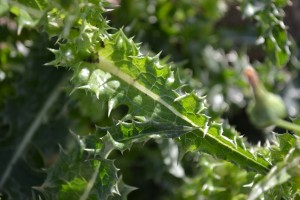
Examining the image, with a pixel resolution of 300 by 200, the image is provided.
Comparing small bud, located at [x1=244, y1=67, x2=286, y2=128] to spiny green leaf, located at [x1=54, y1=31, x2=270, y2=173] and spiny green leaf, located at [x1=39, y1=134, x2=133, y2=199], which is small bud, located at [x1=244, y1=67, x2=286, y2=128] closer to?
spiny green leaf, located at [x1=54, y1=31, x2=270, y2=173]

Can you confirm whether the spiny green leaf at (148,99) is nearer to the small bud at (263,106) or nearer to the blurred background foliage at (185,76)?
the blurred background foliage at (185,76)

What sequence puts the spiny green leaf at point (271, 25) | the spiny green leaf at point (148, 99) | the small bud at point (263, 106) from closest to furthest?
1. the small bud at point (263, 106)
2. the spiny green leaf at point (148, 99)
3. the spiny green leaf at point (271, 25)

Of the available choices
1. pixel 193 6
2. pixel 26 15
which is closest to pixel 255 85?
pixel 26 15

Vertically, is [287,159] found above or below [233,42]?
above

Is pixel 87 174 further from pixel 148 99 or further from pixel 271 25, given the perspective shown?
pixel 271 25

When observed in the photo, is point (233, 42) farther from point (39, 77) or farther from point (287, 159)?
point (287, 159)

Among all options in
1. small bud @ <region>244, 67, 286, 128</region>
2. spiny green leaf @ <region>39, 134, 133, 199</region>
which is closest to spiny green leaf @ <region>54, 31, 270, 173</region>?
spiny green leaf @ <region>39, 134, 133, 199</region>

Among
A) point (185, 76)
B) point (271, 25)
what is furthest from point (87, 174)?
point (271, 25)

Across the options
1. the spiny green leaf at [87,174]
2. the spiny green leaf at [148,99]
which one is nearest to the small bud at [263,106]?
the spiny green leaf at [148,99]

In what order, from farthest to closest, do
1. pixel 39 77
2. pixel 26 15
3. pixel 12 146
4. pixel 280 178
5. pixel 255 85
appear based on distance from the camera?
pixel 39 77, pixel 12 146, pixel 26 15, pixel 280 178, pixel 255 85
